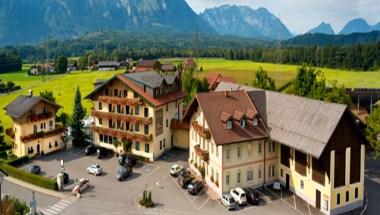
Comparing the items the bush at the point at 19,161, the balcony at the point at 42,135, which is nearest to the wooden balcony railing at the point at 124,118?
the balcony at the point at 42,135

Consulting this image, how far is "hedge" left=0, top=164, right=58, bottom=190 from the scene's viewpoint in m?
45.9

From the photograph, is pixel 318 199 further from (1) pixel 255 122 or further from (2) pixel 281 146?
(1) pixel 255 122

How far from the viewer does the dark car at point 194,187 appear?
144ft

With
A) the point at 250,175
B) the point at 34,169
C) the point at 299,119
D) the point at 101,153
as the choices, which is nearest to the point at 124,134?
the point at 101,153

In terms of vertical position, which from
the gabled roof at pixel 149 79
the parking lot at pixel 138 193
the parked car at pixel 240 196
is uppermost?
the gabled roof at pixel 149 79

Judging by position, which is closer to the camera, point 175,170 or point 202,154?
point 202,154

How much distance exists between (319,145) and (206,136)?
12.8 meters

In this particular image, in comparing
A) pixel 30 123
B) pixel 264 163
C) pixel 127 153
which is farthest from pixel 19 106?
pixel 264 163

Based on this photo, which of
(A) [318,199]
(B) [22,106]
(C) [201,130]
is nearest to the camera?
(A) [318,199]

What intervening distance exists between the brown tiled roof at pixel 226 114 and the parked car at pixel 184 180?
7798 mm

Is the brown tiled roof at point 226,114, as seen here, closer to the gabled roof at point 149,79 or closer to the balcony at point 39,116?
the gabled roof at point 149,79

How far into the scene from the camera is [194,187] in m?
44.0

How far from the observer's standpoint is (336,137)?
123ft

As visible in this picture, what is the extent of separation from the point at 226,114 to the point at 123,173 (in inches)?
635
